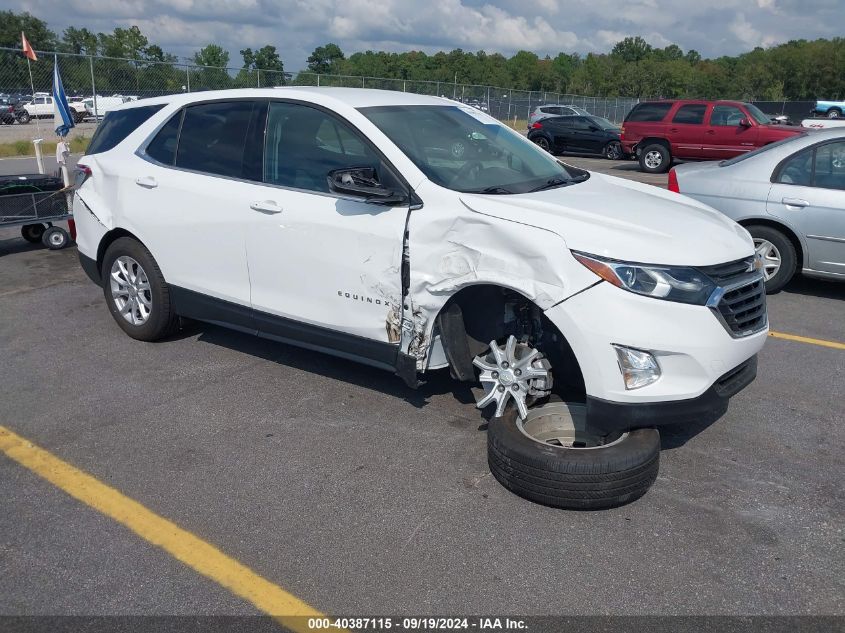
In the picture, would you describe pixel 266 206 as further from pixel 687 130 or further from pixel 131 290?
pixel 687 130

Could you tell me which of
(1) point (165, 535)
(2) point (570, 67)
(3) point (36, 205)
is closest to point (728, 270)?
(1) point (165, 535)

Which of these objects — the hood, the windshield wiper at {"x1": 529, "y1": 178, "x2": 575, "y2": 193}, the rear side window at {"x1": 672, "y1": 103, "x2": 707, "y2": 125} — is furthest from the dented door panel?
the rear side window at {"x1": 672, "y1": 103, "x2": 707, "y2": 125}

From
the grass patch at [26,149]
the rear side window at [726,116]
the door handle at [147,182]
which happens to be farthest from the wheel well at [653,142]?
the door handle at [147,182]

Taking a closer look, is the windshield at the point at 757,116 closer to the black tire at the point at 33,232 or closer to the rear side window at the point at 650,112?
the rear side window at the point at 650,112

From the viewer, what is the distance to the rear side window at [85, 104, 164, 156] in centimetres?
552

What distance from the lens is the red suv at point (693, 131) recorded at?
58.1 ft

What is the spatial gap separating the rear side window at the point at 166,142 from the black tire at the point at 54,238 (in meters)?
4.28

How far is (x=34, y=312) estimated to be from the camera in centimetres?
653

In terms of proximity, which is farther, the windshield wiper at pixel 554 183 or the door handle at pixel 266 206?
the door handle at pixel 266 206

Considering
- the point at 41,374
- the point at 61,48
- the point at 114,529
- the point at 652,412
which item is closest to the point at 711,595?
the point at 652,412

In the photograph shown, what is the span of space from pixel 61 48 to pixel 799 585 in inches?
2083

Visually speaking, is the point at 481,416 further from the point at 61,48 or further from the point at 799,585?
the point at 61,48

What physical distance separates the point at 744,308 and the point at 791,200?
3912mm

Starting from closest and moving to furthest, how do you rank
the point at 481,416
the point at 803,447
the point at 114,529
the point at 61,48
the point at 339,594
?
the point at 339,594 < the point at 114,529 < the point at 803,447 < the point at 481,416 < the point at 61,48
